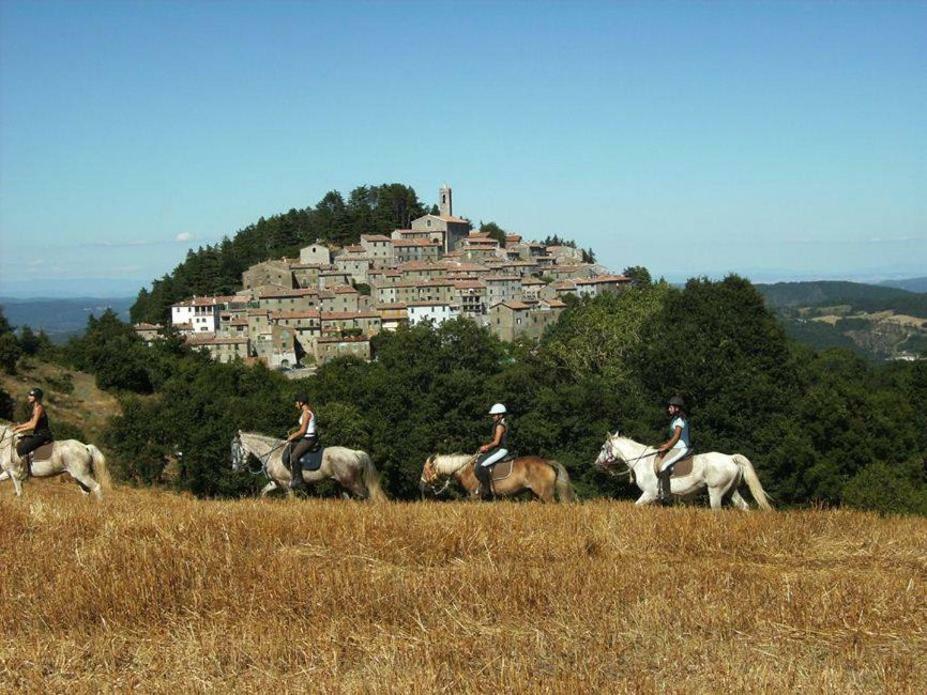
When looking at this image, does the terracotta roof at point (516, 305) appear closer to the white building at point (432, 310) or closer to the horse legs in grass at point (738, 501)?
the white building at point (432, 310)

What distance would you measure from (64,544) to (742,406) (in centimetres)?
2811

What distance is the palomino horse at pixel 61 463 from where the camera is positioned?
14383 millimetres

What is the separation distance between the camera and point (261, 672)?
522 centimetres

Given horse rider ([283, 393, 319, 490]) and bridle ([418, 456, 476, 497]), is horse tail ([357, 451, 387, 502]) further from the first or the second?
horse rider ([283, 393, 319, 490])

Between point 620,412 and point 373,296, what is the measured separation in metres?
94.4

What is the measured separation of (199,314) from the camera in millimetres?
128000

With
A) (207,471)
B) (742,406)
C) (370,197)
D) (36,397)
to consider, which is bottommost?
(207,471)

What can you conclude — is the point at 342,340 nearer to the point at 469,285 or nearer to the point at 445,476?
the point at 469,285

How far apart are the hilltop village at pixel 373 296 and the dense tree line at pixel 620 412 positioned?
5840 centimetres

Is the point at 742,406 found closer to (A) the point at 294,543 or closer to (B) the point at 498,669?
(A) the point at 294,543

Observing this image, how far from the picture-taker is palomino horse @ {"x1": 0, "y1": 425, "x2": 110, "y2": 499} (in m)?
14.4

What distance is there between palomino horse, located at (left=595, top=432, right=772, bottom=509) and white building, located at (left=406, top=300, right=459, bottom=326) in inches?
4310

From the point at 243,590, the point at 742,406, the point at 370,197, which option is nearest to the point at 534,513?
the point at 243,590

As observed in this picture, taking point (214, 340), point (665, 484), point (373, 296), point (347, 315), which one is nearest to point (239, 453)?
point (665, 484)
